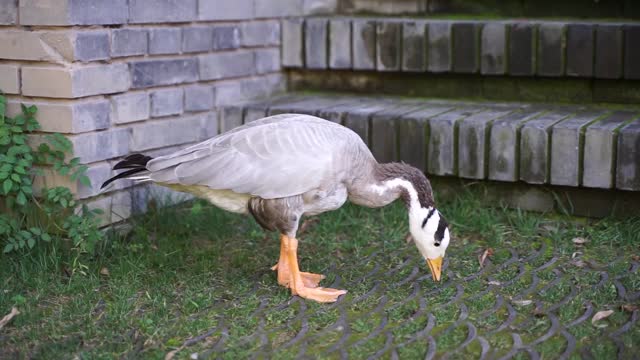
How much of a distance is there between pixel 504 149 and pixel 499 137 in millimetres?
72

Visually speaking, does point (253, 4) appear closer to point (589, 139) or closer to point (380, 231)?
point (380, 231)

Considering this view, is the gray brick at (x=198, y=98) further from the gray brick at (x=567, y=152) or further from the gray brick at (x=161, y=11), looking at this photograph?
the gray brick at (x=567, y=152)

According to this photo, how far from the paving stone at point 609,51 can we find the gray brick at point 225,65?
2.17m

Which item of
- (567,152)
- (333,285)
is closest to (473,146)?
(567,152)

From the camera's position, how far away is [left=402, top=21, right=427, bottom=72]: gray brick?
532 centimetres

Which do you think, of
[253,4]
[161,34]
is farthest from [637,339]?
[253,4]

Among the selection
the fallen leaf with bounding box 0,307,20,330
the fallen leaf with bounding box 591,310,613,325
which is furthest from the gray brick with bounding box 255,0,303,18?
the fallen leaf with bounding box 591,310,613,325

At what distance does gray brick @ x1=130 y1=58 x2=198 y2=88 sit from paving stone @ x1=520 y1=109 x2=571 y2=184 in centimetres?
195

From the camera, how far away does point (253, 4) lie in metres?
5.46

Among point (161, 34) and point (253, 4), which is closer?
point (161, 34)

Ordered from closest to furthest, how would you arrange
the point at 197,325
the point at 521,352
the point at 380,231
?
the point at 521,352
the point at 197,325
the point at 380,231

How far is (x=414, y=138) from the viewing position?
4.87 m

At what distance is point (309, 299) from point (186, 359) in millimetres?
749

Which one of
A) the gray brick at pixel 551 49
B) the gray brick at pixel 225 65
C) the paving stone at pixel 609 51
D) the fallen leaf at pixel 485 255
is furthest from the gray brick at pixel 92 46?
the paving stone at pixel 609 51
